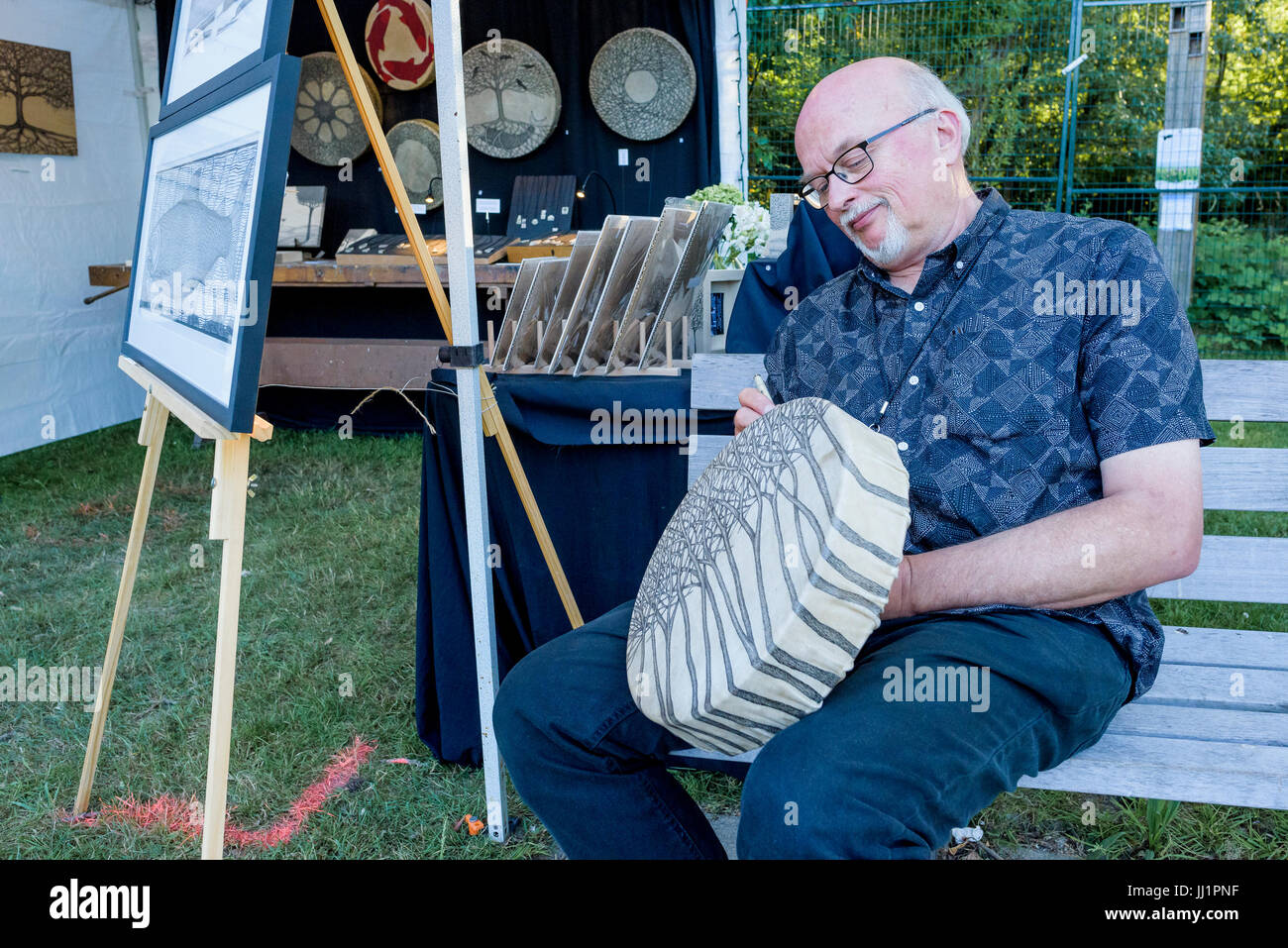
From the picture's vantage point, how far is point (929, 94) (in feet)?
5.01

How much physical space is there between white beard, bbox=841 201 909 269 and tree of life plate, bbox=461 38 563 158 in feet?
14.6

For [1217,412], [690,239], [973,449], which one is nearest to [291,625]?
[690,239]

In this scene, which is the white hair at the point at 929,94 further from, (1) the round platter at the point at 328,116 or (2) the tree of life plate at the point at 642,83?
(1) the round platter at the point at 328,116

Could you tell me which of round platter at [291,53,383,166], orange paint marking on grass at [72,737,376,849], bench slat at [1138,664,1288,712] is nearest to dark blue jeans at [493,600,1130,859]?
bench slat at [1138,664,1288,712]

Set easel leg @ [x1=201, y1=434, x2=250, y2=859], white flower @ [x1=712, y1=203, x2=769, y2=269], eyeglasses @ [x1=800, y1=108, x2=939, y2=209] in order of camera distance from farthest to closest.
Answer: white flower @ [x1=712, y1=203, x2=769, y2=269] → eyeglasses @ [x1=800, y1=108, x2=939, y2=209] → easel leg @ [x1=201, y1=434, x2=250, y2=859]

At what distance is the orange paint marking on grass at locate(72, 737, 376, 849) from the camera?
2.04 meters

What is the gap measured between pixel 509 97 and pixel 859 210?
4581mm

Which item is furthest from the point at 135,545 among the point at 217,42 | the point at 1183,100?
the point at 1183,100

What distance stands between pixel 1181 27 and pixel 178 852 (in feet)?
22.3

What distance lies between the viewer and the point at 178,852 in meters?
2.00

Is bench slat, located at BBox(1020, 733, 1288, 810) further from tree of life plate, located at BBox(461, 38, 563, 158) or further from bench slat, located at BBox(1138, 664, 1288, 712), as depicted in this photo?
tree of life plate, located at BBox(461, 38, 563, 158)

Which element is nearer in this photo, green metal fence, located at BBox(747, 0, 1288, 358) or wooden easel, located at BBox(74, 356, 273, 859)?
wooden easel, located at BBox(74, 356, 273, 859)
